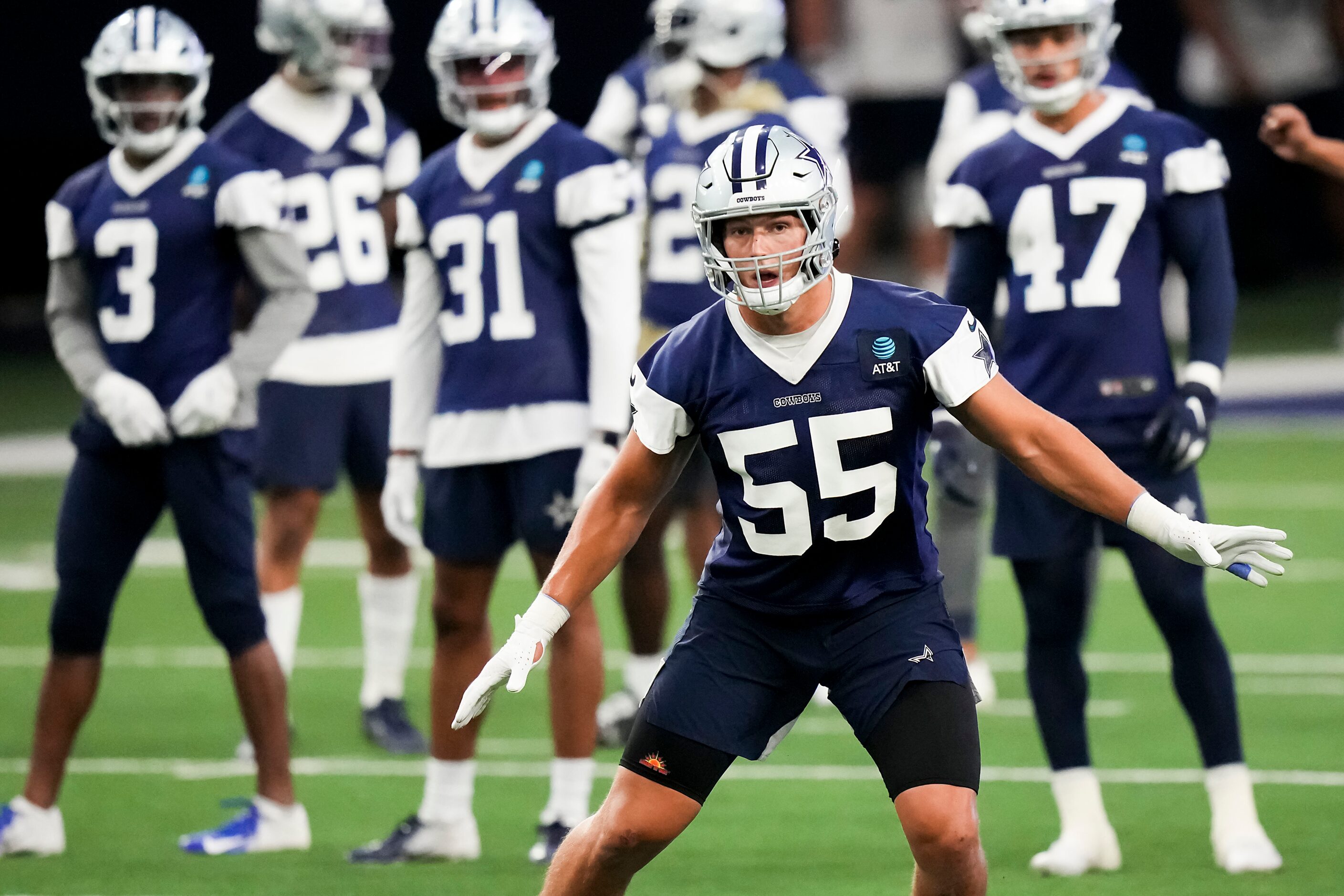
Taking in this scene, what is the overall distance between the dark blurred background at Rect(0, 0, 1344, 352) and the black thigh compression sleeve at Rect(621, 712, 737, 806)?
42.7 ft

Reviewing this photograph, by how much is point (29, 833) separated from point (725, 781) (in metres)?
1.97

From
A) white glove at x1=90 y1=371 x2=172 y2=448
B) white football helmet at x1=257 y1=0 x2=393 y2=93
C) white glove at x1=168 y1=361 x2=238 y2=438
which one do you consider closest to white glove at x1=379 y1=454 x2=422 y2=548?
white glove at x1=168 y1=361 x2=238 y2=438

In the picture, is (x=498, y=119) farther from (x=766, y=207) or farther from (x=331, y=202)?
(x=766, y=207)

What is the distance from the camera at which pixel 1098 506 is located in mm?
3928

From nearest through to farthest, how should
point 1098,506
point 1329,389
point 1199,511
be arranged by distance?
point 1098,506 → point 1199,511 → point 1329,389

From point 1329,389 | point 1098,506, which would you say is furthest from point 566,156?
point 1329,389

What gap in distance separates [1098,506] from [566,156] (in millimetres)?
1982

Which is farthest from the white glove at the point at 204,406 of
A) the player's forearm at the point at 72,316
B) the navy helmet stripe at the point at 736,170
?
the navy helmet stripe at the point at 736,170

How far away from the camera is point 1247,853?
503 cm

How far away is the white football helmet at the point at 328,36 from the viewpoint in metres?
6.64

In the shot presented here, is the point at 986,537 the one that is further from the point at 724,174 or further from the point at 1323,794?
the point at 724,174

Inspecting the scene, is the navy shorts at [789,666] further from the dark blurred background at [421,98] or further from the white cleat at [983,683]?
the dark blurred background at [421,98]

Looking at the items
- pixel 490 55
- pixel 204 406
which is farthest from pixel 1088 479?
pixel 204 406

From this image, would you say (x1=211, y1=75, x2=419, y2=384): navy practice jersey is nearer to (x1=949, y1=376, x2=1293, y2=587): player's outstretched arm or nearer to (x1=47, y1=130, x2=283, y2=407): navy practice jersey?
(x1=47, y1=130, x2=283, y2=407): navy practice jersey
